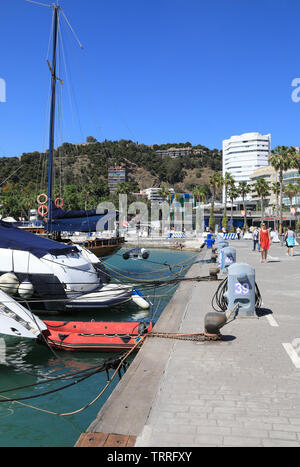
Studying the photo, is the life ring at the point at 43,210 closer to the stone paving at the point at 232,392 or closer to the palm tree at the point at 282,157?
the stone paving at the point at 232,392

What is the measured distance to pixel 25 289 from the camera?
13.9m

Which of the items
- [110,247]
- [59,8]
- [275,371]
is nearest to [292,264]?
[110,247]

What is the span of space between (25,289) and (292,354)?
9345mm

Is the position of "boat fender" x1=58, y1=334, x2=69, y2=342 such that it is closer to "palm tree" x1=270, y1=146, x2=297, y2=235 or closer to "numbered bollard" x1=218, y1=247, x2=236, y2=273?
"numbered bollard" x1=218, y1=247, x2=236, y2=273

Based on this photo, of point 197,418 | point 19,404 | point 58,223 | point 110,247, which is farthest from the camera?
point 110,247

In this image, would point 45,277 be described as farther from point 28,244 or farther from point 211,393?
point 211,393

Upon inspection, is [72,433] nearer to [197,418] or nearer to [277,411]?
[197,418]

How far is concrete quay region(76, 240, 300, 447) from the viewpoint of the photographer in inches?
174

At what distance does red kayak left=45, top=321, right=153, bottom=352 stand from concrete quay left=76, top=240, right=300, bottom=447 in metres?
0.81

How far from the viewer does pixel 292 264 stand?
22266mm

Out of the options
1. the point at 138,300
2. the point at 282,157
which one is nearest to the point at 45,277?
the point at 138,300

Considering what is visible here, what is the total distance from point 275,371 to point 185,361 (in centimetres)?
142

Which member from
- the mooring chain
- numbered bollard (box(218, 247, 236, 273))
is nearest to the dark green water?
the mooring chain

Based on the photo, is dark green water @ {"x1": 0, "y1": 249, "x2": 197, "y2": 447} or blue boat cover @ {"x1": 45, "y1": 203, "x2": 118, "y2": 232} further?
blue boat cover @ {"x1": 45, "y1": 203, "x2": 118, "y2": 232}
